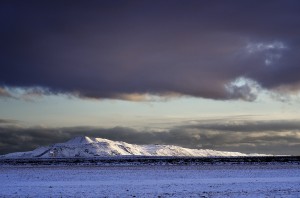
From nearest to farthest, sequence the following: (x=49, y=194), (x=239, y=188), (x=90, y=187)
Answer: (x=49, y=194) < (x=239, y=188) < (x=90, y=187)

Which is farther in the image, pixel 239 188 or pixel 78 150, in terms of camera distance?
pixel 78 150

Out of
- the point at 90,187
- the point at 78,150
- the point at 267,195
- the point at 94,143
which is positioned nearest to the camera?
the point at 267,195

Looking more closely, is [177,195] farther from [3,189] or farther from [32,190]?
[3,189]

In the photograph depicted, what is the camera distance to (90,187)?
103 ft

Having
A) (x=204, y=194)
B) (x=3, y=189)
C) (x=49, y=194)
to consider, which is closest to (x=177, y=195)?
(x=204, y=194)

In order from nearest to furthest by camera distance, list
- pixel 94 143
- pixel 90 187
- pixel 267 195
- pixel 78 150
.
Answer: pixel 267 195 < pixel 90 187 < pixel 78 150 < pixel 94 143

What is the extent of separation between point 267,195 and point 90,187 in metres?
12.2

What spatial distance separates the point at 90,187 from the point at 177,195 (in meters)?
7.99

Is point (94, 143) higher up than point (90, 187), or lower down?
higher up

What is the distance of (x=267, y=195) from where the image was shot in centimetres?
2516

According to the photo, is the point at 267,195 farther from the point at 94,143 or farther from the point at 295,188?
the point at 94,143

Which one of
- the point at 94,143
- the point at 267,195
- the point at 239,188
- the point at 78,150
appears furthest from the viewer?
the point at 94,143

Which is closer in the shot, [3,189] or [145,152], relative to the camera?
[3,189]

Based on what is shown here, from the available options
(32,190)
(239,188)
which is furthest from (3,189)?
(239,188)
